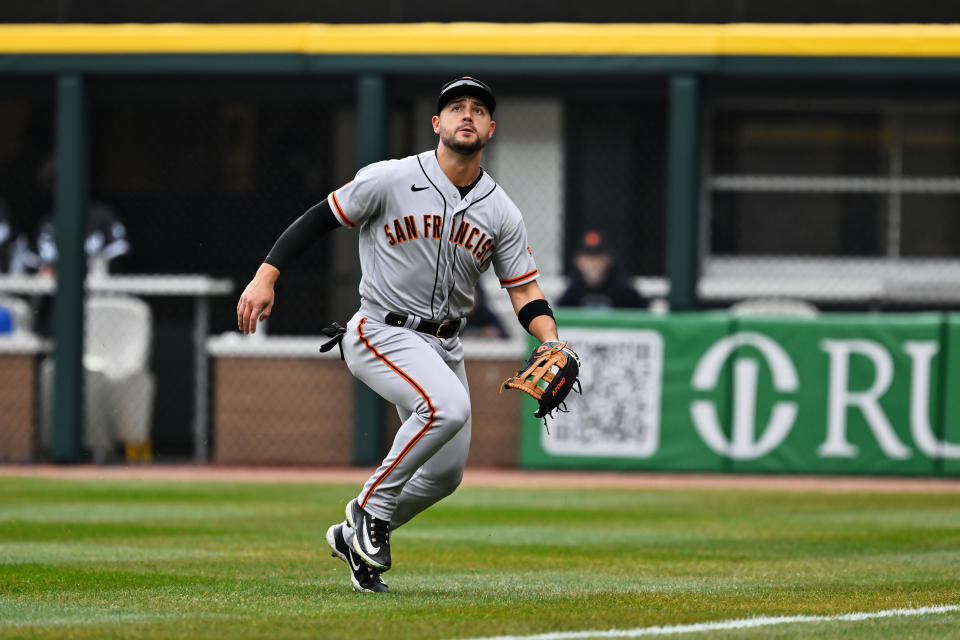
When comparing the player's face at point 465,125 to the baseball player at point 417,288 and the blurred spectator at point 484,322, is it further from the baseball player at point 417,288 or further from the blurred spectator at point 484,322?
the blurred spectator at point 484,322

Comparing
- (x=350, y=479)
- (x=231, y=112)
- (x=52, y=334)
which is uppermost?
(x=231, y=112)

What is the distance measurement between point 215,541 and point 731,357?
5.69 metres

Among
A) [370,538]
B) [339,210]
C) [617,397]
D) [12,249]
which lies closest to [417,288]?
[339,210]

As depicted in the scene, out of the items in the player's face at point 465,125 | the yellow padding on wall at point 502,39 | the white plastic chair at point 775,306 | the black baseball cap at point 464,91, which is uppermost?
the yellow padding on wall at point 502,39

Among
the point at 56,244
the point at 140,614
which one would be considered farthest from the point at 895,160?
the point at 140,614

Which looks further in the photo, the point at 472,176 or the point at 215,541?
the point at 215,541

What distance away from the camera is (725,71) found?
13.3m

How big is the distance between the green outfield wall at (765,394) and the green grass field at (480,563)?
1.15 meters

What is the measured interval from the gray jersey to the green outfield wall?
645 cm

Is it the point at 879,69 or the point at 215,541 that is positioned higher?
the point at 879,69

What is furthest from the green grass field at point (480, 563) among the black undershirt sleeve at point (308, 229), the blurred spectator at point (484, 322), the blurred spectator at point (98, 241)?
the blurred spectator at point (98, 241)

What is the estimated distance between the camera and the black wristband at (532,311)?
6.19m

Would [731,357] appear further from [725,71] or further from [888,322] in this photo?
[725,71]

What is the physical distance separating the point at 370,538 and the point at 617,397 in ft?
22.8
